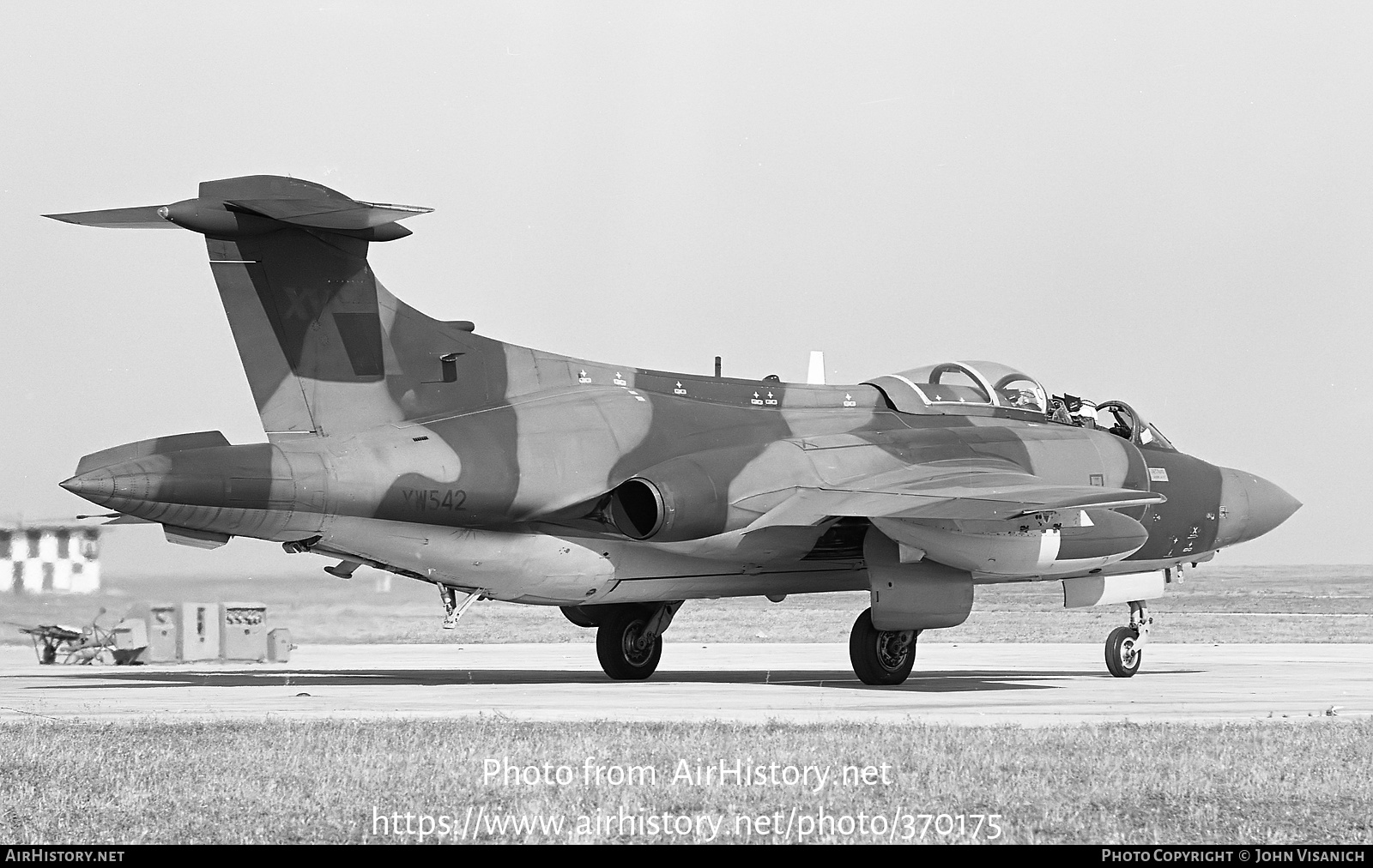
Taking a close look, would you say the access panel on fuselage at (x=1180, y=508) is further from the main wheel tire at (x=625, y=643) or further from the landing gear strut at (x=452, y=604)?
the landing gear strut at (x=452, y=604)

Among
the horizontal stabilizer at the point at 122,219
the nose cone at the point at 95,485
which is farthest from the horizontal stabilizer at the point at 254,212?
the nose cone at the point at 95,485

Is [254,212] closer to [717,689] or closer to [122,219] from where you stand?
[122,219]

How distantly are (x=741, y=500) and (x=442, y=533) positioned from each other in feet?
10.7

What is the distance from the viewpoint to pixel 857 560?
18703 mm

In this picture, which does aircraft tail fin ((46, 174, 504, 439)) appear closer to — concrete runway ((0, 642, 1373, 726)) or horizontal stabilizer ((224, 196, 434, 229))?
horizontal stabilizer ((224, 196, 434, 229))

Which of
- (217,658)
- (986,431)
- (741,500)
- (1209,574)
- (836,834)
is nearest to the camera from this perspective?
(836,834)

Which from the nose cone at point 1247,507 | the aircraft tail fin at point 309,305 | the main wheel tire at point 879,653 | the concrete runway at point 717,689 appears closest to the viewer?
the concrete runway at point 717,689

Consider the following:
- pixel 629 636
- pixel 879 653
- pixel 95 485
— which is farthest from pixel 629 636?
pixel 95 485

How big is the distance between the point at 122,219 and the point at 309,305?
6.99ft

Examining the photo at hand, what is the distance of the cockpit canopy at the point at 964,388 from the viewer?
19.0m

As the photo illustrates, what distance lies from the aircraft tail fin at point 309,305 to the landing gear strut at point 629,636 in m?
3.95

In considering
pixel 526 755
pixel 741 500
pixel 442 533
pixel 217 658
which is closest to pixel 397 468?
pixel 442 533

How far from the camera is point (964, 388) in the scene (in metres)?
19.2

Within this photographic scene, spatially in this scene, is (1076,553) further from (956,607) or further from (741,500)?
(741,500)
